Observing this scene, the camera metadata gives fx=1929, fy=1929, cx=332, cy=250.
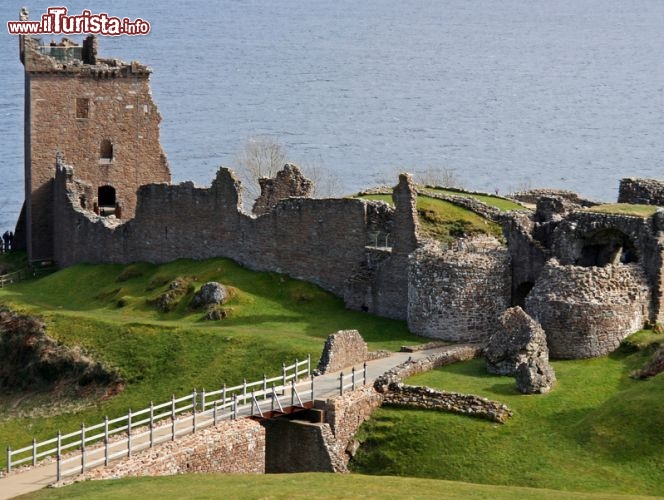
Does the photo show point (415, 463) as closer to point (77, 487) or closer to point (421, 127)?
point (77, 487)

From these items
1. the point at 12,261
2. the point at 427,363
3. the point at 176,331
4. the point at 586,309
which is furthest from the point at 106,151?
the point at 586,309

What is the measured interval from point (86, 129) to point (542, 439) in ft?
123

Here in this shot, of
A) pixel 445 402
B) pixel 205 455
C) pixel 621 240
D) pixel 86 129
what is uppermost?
pixel 86 129

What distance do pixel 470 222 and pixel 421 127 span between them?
345 ft

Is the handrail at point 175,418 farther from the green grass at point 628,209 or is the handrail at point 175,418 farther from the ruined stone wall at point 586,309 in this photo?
the green grass at point 628,209

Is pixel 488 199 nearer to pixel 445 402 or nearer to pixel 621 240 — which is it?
pixel 621 240

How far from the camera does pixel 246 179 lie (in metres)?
110

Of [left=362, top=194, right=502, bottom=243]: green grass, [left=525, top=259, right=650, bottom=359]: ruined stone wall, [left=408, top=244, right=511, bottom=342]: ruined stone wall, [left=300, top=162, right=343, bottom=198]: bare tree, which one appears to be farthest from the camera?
[left=300, top=162, right=343, bottom=198]: bare tree

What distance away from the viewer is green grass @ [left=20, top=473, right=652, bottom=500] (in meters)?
44.1

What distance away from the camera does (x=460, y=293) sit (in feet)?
204

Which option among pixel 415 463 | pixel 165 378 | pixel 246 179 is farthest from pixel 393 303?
pixel 246 179

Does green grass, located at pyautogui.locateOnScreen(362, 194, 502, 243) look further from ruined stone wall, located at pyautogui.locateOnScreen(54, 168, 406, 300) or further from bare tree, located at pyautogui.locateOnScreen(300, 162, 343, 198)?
bare tree, located at pyautogui.locateOnScreen(300, 162, 343, 198)

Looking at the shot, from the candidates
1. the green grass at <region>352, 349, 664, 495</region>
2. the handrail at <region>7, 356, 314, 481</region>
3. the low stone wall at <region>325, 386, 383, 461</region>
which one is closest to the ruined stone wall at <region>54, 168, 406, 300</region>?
the handrail at <region>7, 356, 314, 481</region>

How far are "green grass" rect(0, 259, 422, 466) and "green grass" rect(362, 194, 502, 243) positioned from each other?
4118 millimetres
